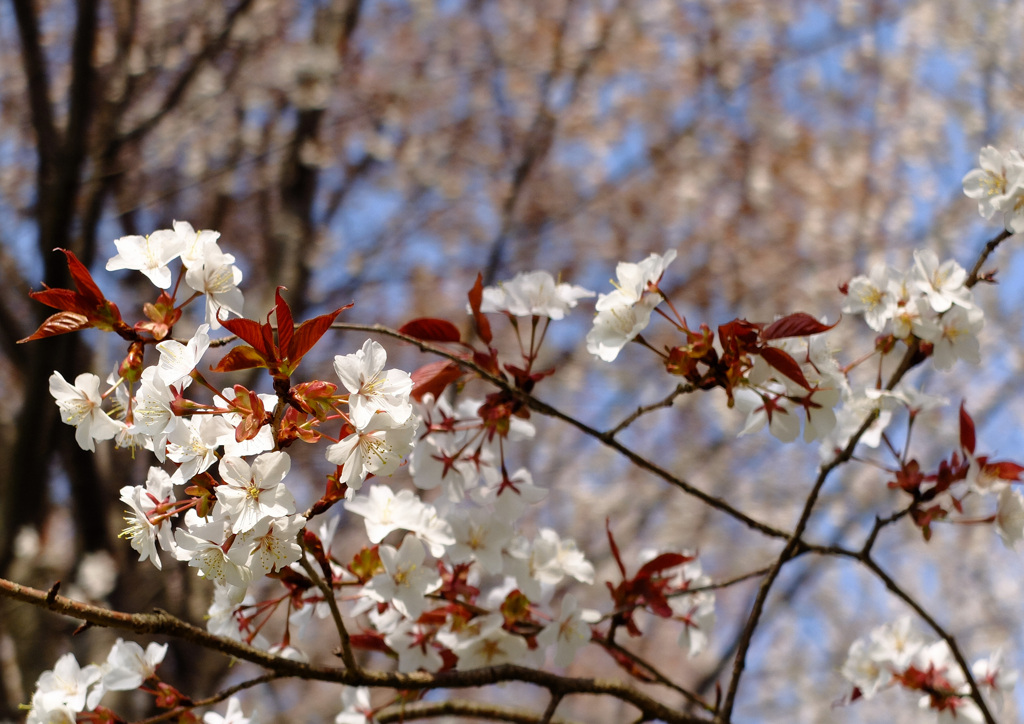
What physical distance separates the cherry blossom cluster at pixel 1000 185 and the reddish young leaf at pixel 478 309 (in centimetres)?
74

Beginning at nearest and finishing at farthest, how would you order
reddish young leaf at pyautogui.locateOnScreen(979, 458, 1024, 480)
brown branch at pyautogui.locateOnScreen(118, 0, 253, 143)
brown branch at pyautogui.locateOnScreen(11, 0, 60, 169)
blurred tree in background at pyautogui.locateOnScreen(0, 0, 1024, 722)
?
reddish young leaf at pyautogui.locateOnScreen(979, 458, 1024, 480) < brown branch at pyautogui.locateOnScreen(11, 0, 60, 169) < brown branch at pyautogui.locateOnScreen(118, 0, 253, 143) < blurred tree in background at pyautogui.locateOnScreen(0, 0, 1024, 722)

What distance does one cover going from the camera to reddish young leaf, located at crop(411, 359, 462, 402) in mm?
1099

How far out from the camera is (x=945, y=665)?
1.48m

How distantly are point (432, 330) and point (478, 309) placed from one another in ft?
0.26

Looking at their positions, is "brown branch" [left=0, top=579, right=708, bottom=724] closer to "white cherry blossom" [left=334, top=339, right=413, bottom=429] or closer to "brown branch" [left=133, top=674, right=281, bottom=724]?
"brown branch" [left=133, top=674, right=281, bottom=724]

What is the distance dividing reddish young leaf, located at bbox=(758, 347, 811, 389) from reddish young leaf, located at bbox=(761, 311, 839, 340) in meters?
0.02

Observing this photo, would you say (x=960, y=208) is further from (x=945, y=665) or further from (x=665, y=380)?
(x=945, y=665)

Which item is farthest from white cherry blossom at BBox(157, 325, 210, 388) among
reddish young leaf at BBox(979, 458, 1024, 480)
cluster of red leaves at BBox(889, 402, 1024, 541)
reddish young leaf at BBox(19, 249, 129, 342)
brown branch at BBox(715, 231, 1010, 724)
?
reddish young leaf at BBox(979, 458, 1024, 480)

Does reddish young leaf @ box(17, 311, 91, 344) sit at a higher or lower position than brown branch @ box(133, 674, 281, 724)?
higher

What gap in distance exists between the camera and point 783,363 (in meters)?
1.00

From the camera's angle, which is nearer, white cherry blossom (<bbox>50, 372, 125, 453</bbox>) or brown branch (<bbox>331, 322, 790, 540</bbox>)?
white cherry blossom (<bbox>50, 372, 125, 453</bbox>)

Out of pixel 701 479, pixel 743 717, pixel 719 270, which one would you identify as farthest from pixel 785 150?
pixel 743 717

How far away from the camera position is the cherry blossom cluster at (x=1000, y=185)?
3.78ft

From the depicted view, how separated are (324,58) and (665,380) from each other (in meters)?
3.00
